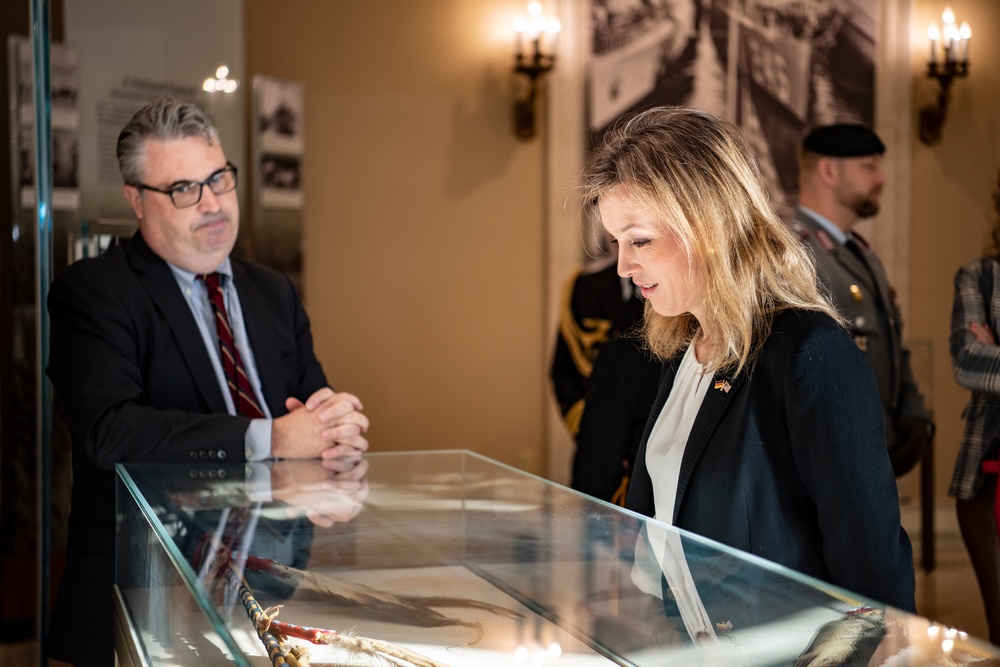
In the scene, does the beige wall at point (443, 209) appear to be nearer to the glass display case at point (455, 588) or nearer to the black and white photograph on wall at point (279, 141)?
the black and white photograph on wall at point (279, 141)

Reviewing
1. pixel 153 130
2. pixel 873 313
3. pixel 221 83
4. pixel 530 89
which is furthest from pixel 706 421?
pixel 530 89

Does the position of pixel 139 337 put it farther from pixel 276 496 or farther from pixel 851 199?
pixel 851 199

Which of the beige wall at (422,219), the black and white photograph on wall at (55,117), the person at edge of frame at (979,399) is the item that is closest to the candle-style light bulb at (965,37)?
the beige wall at (422,219)

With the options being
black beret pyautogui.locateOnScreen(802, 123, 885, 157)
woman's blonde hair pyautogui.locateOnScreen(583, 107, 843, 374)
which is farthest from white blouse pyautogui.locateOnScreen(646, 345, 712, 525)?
black beret pyautogui.locateOnScreen(802, 123, 885, 157)

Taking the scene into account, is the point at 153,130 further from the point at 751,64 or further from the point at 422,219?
the point at 751,64

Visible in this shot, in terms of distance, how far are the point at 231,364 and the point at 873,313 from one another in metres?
2.35

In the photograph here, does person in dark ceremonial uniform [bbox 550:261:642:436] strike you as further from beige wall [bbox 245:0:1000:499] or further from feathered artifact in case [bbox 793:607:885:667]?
feathered artifact in case [bbox 793:607:885:667]

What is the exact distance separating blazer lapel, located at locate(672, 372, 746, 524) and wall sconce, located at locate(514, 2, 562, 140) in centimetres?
437

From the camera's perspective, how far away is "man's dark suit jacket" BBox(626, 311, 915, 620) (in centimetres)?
155

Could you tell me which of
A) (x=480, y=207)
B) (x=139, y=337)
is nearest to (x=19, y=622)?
(x=139, y=337)

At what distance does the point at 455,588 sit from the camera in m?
1.46

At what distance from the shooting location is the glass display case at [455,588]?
1022 mm

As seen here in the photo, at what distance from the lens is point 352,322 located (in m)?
5.84

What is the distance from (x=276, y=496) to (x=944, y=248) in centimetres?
579
